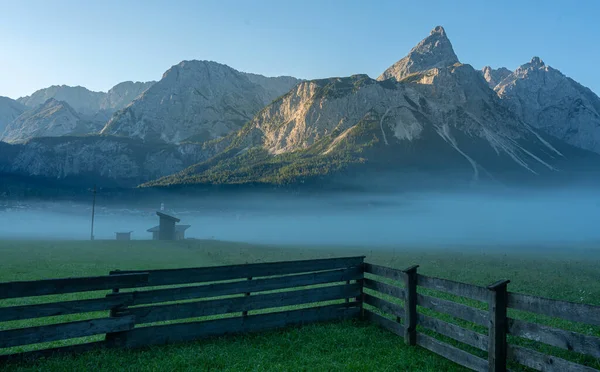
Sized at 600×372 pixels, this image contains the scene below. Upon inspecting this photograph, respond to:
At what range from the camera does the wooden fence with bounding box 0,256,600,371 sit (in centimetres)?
795

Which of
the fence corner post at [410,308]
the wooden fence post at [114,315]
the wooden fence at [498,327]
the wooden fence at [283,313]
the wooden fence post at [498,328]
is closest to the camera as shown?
the wooden fence at [498,327]

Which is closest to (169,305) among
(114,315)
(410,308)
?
(114,315)

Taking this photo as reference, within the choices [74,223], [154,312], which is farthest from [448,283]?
[74,223]

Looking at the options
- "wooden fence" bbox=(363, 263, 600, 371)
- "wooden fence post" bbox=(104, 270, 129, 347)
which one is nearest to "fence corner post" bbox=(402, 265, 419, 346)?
"wooden fence" bbox=(363, 263, 600, 371)

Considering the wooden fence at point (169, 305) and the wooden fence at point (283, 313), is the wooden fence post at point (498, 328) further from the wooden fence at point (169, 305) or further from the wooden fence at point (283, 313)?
the wooden fence at point (169, 305)

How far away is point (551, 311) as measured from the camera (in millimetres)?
7652

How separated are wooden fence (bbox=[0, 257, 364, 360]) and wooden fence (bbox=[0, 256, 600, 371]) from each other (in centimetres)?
2

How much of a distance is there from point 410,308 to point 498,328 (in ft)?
8.93

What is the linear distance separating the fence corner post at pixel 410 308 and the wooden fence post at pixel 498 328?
2509mm

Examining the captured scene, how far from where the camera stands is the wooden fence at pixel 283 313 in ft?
26.1

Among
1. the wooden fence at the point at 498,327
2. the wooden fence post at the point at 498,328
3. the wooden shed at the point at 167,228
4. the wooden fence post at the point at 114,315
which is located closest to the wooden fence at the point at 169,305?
the wooden fence post at the point at 114,315

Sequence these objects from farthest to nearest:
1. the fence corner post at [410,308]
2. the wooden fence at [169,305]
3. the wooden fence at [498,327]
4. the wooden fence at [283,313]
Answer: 1. the fence corner post at [410,308]
2. the wooden fence at [169,305]
3. the wooden fence at [283,313]
4. the wooden fence at [498,327]

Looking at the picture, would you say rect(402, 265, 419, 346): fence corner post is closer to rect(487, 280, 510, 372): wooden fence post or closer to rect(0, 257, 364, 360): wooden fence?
rect(0, 257, 364, 360): wooden fence

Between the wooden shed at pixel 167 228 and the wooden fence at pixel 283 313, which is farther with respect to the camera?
the wooden shed at pixel 167 228
